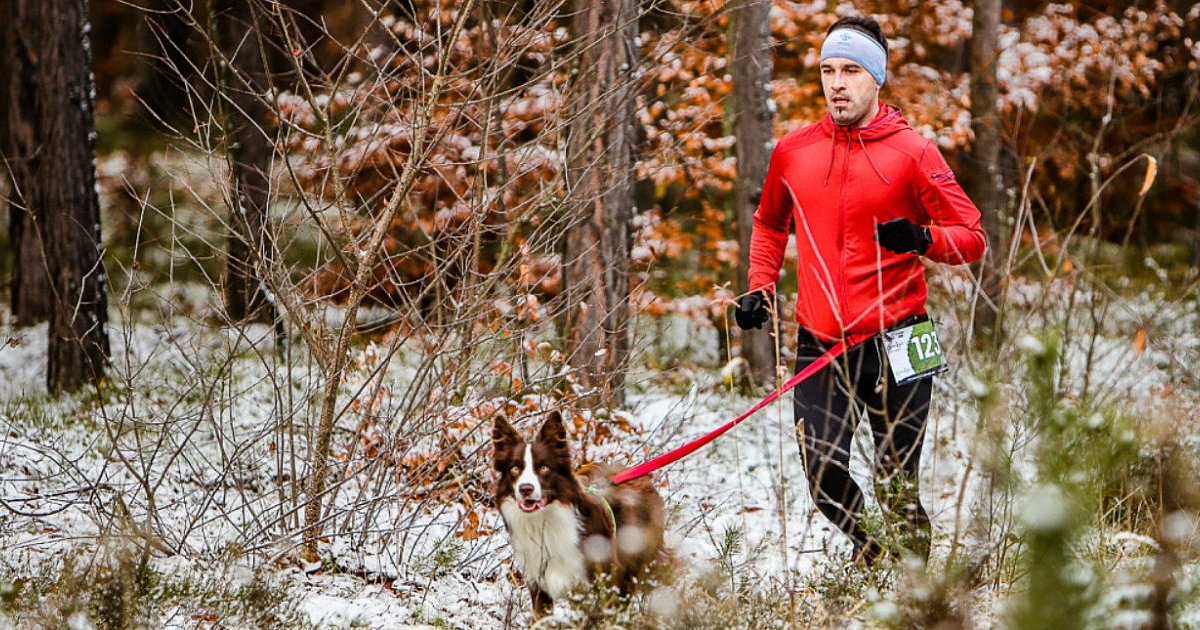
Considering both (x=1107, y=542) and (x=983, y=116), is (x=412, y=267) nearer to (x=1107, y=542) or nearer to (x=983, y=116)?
(x=983, y=116)

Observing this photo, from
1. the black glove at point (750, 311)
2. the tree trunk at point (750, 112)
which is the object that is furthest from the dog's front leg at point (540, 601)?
the tree trunk at point (750, 112)

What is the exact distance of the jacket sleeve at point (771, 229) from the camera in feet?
15.1

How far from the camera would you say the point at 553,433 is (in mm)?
4289

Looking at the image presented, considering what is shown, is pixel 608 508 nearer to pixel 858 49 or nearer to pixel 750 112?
pixel 858 49

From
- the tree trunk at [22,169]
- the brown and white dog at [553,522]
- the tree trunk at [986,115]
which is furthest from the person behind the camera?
the tree trunk at [986,115]

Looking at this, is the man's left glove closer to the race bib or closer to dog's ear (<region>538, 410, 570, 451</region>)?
the race bib

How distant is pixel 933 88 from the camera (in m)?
13.1

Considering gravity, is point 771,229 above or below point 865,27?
below

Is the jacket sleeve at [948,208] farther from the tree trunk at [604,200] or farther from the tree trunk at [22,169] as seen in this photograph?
the tree trunk at [22,169]

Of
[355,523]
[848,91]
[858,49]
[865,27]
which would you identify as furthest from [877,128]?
[355,523]

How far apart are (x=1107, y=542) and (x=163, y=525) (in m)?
4.02

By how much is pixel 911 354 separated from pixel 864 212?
55cm

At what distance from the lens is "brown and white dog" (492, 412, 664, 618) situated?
4.15m

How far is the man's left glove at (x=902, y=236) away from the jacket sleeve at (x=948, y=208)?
13 cm
